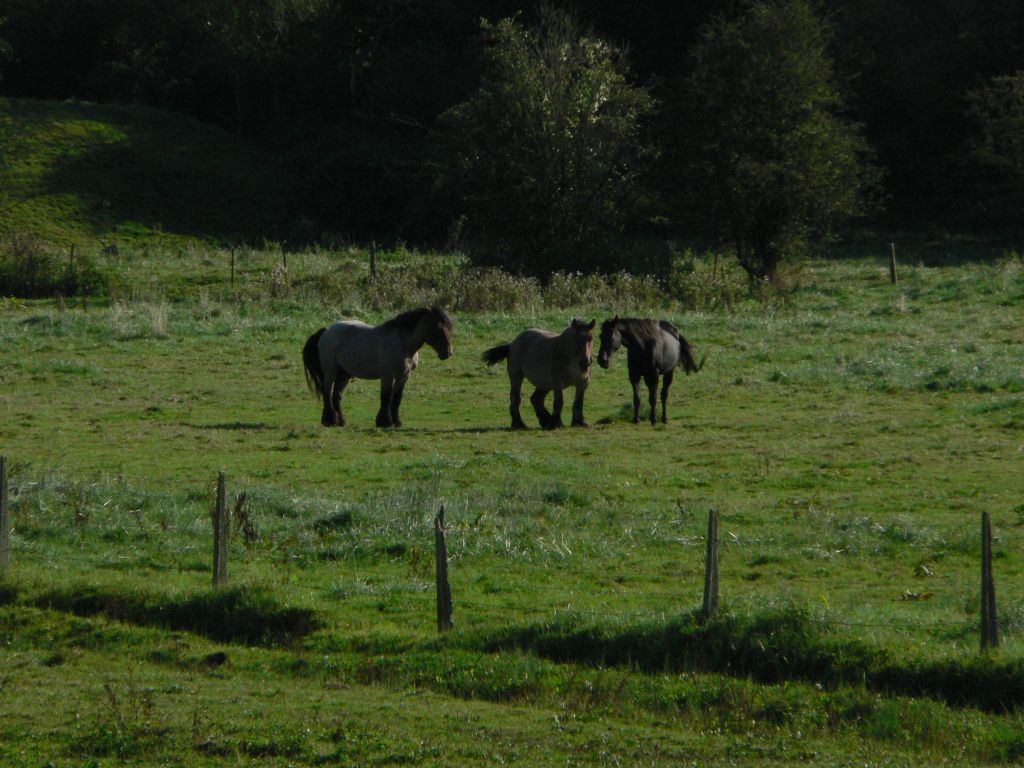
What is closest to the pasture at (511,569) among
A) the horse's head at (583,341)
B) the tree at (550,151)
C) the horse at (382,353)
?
the horse at (382,353)

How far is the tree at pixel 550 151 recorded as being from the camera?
4150 centimetres

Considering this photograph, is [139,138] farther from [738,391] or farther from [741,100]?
[738,391]

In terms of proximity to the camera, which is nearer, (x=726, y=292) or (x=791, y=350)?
(x=791, y=350)

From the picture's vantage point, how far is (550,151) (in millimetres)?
41625

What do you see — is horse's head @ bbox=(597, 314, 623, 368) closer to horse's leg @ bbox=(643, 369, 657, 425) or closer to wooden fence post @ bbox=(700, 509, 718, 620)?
horse's leg @ bbox=(643, 369, 657, 425)

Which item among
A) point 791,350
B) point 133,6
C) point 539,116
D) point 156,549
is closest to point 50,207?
point 133,6

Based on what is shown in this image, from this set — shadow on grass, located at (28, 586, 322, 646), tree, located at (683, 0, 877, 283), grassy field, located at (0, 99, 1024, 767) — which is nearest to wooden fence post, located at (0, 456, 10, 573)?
grassy field, located at (0, 99, 1024, 767)

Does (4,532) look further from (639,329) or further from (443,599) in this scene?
(639,329)

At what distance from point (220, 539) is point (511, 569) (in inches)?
113

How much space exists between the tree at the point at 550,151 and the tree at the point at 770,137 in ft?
7.11

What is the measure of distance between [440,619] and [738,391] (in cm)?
1442

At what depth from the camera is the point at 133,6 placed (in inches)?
2756

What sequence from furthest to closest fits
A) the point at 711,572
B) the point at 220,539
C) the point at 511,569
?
the point at 511,569, the point at 220,539, the point at 711,572

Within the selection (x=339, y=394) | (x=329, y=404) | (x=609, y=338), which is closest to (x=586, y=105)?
(x=609, y=338)
